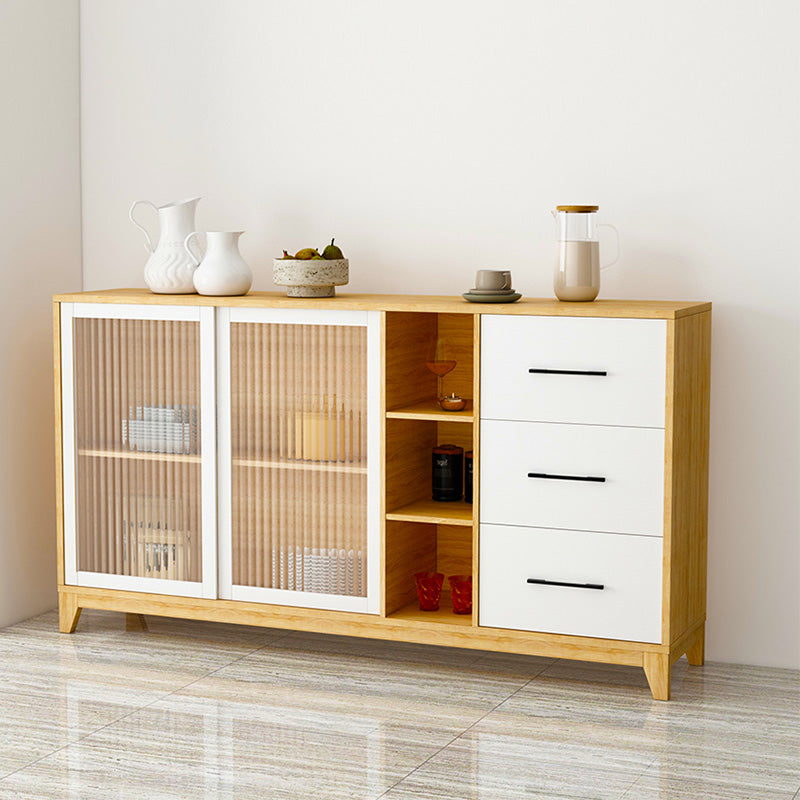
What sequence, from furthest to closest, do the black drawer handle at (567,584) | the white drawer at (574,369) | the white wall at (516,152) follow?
the white wall at (516,152) → the black drawer handle at (567,584) → the white drawer at (574,369)

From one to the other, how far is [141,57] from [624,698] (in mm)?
2493

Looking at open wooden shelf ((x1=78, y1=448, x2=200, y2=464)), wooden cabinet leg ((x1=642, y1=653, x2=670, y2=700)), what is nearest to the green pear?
open wooden shelf ((x1=78, y1=448, x2=200, y2=464))

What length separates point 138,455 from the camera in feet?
12.2

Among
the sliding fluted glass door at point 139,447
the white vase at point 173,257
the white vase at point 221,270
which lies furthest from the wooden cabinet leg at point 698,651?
the white vase at point 173,257

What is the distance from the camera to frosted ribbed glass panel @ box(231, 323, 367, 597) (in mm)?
3494

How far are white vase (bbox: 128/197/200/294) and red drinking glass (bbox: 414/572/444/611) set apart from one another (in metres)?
1.08

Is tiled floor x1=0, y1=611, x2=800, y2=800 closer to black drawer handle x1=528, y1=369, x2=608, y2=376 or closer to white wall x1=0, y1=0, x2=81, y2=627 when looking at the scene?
white wall x1=0, y1=0, x2=81, y2=627

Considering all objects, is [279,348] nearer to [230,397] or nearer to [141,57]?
[230,397]

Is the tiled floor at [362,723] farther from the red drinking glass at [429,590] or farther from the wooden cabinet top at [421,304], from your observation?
the wooden cabinet top at [421,304]

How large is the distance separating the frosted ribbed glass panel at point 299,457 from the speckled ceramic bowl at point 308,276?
12 cm

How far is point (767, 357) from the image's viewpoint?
11.4 feet

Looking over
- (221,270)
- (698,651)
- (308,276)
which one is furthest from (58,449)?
(698,651)

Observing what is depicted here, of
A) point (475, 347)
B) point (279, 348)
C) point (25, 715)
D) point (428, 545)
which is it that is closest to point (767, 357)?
point (475, 347)

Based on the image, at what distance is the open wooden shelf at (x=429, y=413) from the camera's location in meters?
3.38
